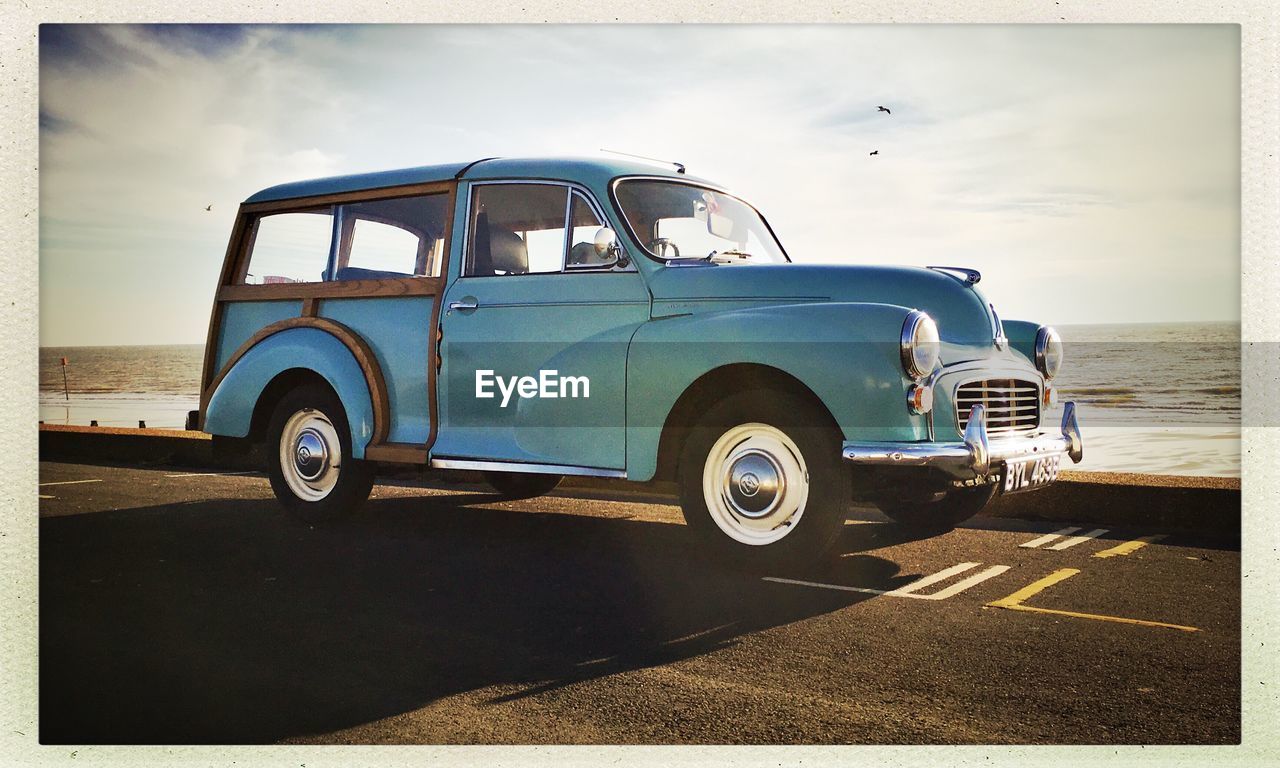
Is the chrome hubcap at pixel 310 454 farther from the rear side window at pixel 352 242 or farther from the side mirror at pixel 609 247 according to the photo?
the side mirror at pixel 609 247

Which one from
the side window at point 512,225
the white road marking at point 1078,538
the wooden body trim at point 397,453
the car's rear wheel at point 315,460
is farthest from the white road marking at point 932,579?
the car's rear wheel at point 315,460

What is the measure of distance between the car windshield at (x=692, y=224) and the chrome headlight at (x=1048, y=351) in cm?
130

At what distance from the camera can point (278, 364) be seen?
19.9 feet

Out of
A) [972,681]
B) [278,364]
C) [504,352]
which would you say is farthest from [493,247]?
[972,681]

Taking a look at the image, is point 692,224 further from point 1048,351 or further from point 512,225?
point 1048,351

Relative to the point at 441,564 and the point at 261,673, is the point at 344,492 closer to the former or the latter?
the point at 441,564

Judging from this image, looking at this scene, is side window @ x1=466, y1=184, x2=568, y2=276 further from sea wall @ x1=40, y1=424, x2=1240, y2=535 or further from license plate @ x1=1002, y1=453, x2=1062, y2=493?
license plate @ x1=1002, y1=453, x2=1062, y2=493

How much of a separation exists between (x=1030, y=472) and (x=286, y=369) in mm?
3922

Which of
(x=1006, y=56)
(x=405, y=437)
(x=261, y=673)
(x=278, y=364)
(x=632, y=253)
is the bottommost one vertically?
(x=261, y=673)

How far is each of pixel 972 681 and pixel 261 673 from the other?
217 cm

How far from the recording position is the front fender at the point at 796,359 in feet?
14.0

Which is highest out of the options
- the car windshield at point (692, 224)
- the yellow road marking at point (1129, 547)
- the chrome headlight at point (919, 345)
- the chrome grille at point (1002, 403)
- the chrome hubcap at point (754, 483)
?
the car windshield at point (692, 224)

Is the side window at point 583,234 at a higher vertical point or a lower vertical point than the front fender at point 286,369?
higher

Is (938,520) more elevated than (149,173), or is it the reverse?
(149,173)
